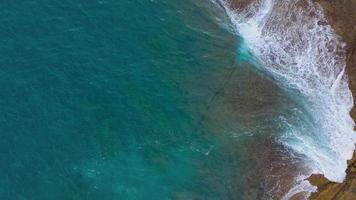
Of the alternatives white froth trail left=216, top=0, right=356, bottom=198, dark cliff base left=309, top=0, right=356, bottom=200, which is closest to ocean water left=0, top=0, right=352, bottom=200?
white froth trail left=216, top=0, right=356, bottom=198

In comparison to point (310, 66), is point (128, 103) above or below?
below

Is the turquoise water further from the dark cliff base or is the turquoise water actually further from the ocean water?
the dark cliff base

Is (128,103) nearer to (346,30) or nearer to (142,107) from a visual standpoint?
(142,107)

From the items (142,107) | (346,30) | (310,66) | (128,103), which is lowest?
(128,103)

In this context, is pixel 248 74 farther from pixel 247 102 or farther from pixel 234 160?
pixel 234 160

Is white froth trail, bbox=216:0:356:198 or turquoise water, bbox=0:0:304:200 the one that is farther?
white froth trail, bbox=216:0:356:198

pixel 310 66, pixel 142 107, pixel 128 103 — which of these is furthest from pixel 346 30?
pixel 128 103
